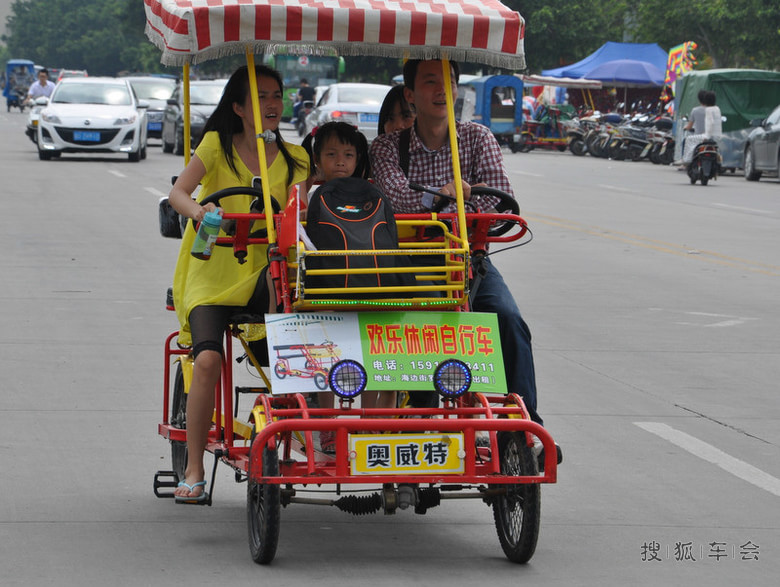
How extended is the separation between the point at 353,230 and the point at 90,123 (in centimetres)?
2435

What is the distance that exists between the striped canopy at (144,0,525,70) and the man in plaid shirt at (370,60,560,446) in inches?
12.6

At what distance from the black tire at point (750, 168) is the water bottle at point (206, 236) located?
26.6 meters

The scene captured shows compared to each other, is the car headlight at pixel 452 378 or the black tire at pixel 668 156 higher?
the car headlight at pixel 452 378

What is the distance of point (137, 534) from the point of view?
539 cm

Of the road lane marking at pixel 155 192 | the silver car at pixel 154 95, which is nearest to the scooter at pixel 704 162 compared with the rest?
the road lane marking at pixel 155 192

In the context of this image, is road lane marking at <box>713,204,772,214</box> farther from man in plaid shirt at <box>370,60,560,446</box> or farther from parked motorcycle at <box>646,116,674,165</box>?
man in plaid shirt at <box>370,60,560,446</box>

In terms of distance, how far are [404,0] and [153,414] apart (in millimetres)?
3100

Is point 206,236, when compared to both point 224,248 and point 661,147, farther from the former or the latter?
point 661,147

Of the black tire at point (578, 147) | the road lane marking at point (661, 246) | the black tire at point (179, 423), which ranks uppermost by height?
the black tire at point (179, 423)

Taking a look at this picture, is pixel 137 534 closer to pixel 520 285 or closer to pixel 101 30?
pixel 520 285

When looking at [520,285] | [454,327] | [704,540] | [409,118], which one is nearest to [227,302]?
[454,327]

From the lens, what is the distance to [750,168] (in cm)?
3067

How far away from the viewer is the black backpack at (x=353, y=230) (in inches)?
199

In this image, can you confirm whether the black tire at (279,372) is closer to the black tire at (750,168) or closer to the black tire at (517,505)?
the black tire at (517,505)
